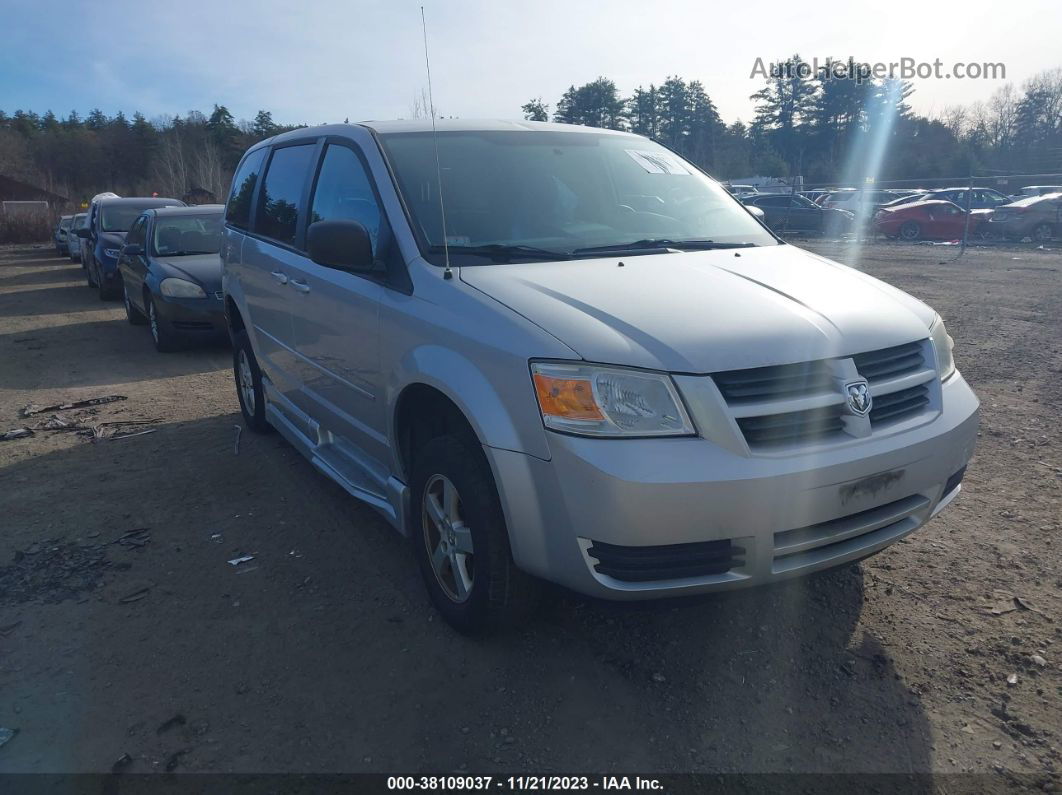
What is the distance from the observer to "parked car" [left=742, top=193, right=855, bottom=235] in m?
27.6

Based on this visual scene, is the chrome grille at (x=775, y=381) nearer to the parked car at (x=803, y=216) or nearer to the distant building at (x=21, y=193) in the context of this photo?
the parked car at (x=803, y=216)

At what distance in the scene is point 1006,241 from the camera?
23.4 metres

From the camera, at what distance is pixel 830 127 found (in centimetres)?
5712

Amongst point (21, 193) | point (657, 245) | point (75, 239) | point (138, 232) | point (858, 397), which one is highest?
point (21, 193)

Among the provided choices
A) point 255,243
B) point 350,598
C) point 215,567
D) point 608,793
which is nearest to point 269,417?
point 255,243

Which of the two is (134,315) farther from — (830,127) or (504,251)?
(830,127)

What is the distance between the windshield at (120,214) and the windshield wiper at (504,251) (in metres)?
14.5

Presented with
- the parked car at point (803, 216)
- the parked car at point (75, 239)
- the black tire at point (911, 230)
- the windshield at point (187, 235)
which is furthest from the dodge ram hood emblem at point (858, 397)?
the parked car at point (75, 239)

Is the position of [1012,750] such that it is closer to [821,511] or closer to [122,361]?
[821,511]

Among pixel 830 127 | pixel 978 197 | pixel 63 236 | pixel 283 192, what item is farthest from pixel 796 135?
pixel 283 192

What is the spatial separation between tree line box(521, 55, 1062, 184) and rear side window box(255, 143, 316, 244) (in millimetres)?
45722

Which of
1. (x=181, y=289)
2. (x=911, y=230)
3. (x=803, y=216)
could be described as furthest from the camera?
(x=803, y=216)

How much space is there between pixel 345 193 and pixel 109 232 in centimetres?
1370

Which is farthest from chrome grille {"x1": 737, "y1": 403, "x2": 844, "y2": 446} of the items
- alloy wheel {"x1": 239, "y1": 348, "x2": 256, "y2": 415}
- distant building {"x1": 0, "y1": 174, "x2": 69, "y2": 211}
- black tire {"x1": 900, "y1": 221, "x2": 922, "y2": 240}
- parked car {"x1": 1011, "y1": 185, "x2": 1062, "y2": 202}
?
distant building {"x1": 0, "y1": 174, "x2": 69, "y2": 211}
